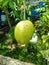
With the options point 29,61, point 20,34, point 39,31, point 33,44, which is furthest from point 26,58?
point 20,34

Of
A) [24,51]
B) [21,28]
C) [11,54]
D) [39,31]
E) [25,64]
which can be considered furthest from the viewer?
[11,54]

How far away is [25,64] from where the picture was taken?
2.41 metres

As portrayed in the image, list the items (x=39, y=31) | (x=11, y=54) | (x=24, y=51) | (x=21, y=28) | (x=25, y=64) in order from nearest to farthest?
(x=21, y=28), (x=39, y=31), (x=25, y=64), (x=24, y=51), (x=11, y=54)

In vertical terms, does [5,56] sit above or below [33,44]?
below

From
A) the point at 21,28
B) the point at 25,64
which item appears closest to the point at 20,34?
the point at 21,28

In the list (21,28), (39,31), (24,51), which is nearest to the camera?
(21,28)

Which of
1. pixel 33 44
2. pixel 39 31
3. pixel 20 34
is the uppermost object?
pixel 20 34

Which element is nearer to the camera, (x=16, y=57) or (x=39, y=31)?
(x=39, y=31)

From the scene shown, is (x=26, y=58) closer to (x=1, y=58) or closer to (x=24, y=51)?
(x=24, y=51)

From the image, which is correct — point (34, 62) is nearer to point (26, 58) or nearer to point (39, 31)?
point (26, 58)

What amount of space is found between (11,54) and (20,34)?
7.05 feet

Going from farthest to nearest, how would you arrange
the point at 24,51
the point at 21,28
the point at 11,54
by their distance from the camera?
the point at 11,54, the point at 24,51, the point at 21,28

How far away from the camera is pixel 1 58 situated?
2.62 m

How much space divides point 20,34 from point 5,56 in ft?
6.66
